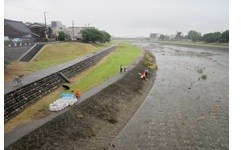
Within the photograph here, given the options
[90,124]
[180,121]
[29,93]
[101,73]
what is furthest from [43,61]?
[180,121]

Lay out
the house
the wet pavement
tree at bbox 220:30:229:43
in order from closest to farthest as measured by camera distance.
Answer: the wet pavement
the house
tree at bbox 220:30:229:43

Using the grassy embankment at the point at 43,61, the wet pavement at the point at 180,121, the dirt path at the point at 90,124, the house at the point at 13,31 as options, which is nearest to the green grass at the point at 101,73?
the dirt path at the point at 90,124

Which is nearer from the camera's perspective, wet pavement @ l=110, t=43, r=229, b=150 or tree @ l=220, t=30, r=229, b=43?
wet pavement @ l=110, t=43, r=229, b=150

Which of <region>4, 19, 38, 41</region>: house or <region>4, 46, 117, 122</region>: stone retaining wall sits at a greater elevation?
<region>4, 19, 38, 41</region>: house

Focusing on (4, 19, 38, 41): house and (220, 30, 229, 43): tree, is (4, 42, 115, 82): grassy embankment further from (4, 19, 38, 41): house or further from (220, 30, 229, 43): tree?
(220, 30, 229, 43): tree

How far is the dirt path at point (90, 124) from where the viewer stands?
41.8 ft

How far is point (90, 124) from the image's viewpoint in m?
16.0

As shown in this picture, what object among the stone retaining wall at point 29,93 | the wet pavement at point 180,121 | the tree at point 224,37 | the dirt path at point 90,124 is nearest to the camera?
the dirt path at point 90,124

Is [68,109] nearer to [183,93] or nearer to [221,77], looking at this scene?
[183,93]

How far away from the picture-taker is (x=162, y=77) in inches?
1433

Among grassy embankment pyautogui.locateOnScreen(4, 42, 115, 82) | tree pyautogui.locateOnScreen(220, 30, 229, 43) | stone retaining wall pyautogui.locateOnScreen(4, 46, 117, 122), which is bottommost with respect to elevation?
stone retaining wall pyautogui.locateOnScreen(4, 46, 117, 122)

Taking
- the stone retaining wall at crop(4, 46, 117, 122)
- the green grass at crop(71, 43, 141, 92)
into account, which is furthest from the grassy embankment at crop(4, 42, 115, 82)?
the green grass at crop(71, 43, 141, 92)

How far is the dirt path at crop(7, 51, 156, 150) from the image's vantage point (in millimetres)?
12744

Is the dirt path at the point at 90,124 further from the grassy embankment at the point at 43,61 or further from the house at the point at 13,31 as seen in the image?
the house at the point at 13,31
